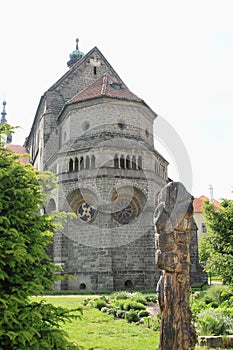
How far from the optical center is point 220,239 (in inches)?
473

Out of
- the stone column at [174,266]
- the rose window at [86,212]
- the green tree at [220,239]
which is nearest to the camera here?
the stone column at [174,266]

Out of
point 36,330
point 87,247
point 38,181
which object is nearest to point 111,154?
point 87,247

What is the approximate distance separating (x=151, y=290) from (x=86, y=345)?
41.7ft

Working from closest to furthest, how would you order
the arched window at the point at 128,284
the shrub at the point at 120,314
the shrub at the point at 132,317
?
1. the shrub at the point at 132,317
2. the shrub at the point at 120,314
3. the arched window at the point at 128,284

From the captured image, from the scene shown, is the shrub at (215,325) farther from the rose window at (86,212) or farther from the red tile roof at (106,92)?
the red tile roof at (106,92)

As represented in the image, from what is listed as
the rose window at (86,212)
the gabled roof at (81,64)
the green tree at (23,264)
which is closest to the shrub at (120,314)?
the green tree at (23,264)

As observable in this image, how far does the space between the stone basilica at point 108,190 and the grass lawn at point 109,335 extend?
9.62 metres

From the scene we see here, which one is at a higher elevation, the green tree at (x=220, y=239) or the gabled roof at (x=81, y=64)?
the gabled roof at (x=81, y=64)

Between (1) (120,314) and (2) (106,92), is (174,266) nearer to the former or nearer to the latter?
(1) (120,314)

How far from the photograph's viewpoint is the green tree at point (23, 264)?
213 inches

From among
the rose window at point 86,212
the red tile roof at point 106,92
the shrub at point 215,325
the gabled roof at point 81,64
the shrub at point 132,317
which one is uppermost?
the gabled roof at point 81,64

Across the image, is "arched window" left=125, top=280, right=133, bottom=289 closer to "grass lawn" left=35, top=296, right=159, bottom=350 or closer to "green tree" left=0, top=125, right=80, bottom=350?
"grass lawn" left=35, top=296, right=159, bottom=350

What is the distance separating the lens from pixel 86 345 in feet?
25.3

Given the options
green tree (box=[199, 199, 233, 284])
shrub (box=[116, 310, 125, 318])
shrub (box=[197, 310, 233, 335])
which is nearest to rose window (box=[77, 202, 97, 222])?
green tree (box=[199, 199, 233, 284])
